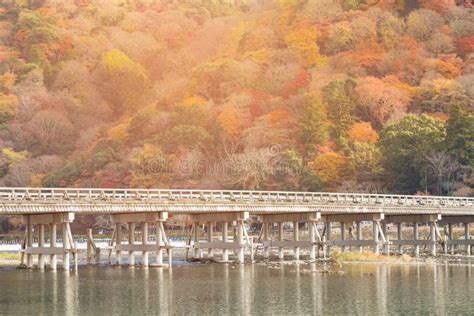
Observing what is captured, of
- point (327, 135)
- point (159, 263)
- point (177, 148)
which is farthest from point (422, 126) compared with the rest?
point (159, 263)

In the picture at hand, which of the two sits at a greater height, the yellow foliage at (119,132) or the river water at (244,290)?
the yellow foliage at (119,132)

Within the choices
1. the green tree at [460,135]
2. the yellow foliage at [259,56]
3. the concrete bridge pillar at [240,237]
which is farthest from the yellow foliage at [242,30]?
the concrete bridge pillar at [240,237]

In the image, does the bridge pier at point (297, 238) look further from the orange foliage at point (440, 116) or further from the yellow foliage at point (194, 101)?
the yellow foliage at point (194, 101)

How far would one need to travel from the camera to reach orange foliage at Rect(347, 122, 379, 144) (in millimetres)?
119750

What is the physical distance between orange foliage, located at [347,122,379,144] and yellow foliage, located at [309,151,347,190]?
4360mm

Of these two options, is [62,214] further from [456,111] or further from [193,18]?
[193,18]

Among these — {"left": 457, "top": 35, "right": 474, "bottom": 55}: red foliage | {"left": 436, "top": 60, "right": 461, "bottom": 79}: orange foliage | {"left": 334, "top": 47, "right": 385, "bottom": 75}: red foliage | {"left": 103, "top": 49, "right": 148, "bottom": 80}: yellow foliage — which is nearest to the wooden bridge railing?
{"left": 436, "top": 60, "right": 461, "bottom": 79}: orange foliage

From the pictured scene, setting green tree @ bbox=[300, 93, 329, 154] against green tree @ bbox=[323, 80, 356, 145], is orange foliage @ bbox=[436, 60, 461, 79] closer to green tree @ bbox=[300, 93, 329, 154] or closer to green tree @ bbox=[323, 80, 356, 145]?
green tree @ bbox=[323, 80, 356, 145]

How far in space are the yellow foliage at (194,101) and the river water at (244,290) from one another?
6791cm

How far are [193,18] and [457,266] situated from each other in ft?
416

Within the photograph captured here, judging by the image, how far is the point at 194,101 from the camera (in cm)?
14225

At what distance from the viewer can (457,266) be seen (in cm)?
7325

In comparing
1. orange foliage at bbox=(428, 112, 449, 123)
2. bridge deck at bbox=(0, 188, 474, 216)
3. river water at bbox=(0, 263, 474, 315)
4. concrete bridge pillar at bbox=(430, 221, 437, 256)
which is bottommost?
river water at bbox=(0, 263, 474, 315)

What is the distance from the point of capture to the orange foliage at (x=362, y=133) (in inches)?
4715
